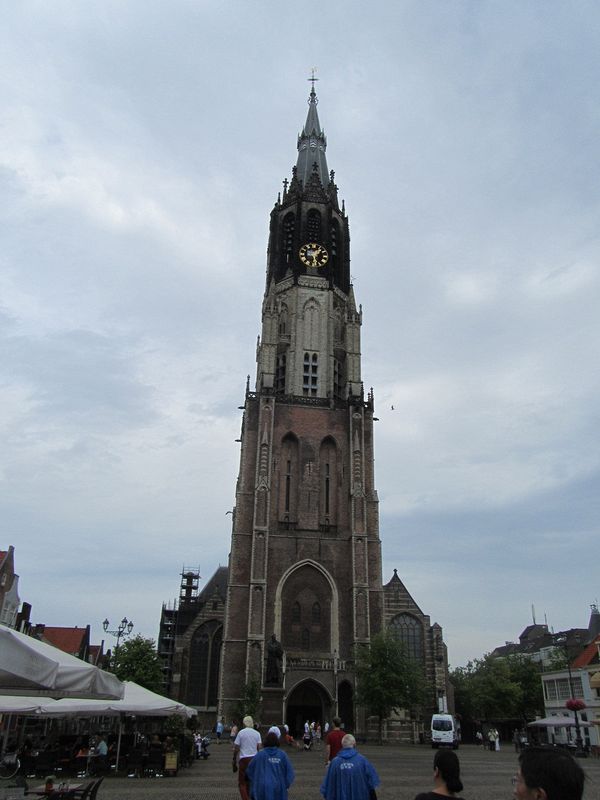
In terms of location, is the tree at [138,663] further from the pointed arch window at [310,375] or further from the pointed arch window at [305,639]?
the pointed arch window at [310,375]

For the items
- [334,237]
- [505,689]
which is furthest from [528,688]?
[334,237]

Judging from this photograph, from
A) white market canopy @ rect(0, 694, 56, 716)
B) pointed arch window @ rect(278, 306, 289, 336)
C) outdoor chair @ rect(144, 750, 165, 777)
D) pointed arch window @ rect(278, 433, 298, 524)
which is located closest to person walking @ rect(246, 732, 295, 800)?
white market canopy @ rect(0, 694, 56, 716)

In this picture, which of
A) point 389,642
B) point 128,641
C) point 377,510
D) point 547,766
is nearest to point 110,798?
point 547,766

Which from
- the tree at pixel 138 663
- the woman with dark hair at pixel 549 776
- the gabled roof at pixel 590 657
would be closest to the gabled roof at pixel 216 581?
the tree at pixel 138 663

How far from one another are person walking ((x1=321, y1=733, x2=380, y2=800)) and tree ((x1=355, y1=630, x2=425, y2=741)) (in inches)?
1373

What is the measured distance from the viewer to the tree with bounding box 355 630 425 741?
3916 centimetres

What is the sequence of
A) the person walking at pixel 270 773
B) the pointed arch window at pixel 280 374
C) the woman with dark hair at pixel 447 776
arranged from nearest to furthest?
the woman with dark hair at pixel 447 776 → the person walking at pixel 270 773 → the pointed arch window at pixel 280 374

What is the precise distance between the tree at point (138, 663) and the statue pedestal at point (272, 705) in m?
8.63

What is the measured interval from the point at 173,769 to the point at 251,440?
33.4 meters

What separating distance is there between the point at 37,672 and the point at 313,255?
58.3 meters

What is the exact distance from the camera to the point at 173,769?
19.5 m

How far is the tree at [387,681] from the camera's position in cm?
3916

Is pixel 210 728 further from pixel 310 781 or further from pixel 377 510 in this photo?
pixel 310 781

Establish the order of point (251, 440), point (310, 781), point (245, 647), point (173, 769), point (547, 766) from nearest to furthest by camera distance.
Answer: point (547, 766) < point (310, 781) < point (173, 769) < point (245, 647) < point (251, 440)
